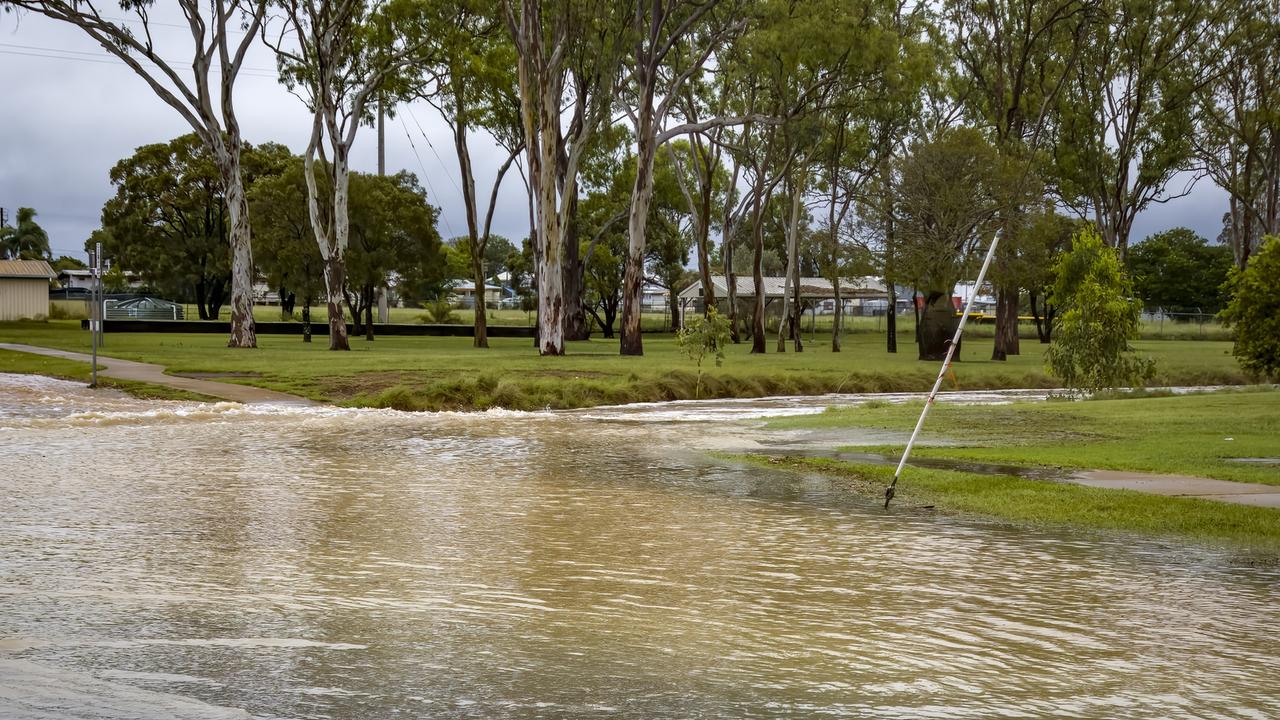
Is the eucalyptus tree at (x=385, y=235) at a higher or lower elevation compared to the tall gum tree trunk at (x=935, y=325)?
higher

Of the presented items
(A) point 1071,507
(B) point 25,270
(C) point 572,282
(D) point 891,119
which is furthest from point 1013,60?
(B) point 25,270

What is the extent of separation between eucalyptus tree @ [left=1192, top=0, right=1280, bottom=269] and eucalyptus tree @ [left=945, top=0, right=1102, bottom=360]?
7.38 m

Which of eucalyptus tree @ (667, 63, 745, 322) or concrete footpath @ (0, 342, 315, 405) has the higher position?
eucalyptus tree @ (667, 63, 745, 322)

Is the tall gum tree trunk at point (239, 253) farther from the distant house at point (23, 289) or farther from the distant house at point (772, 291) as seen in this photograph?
the distant house at point (772, 291)

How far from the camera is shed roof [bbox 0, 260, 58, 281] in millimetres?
72750

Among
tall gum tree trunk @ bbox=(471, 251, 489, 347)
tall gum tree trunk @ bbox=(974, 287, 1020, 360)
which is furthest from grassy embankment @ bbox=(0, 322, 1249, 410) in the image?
tall gum tree trunk @ bbox=(471, 251, 489, 347)

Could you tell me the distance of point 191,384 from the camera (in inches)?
1071

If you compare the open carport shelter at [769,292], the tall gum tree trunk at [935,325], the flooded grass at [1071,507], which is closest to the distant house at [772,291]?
the open carport shelter at [769,292]

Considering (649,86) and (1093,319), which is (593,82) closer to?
(649,86)

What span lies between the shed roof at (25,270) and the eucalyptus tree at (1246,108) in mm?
63071

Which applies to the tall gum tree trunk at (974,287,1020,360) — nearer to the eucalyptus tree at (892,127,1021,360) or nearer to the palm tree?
the eucalyptus tree at (892,127,1021,360)

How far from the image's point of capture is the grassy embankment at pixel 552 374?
26359 mm

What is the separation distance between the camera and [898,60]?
156 ft

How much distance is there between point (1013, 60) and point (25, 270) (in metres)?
56.4
